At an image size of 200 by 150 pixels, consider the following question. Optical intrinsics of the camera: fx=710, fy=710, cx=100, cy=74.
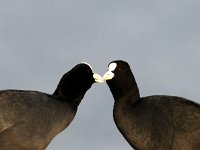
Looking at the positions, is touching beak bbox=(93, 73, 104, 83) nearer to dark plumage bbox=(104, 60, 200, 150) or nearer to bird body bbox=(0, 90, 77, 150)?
dark plumage bbox=(104, 60, 200, 150)

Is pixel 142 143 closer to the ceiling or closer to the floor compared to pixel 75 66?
closer to the floor

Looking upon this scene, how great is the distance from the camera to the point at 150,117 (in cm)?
1292

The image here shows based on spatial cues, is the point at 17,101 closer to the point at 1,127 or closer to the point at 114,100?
the point at 1,127

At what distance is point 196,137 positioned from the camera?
41.3 ft

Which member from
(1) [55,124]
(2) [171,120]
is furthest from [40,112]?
(2) [171,120]

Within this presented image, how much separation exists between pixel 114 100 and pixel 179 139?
1839mm

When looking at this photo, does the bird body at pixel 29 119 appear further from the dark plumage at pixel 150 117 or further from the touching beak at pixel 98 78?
the dark plumage at pixel 150 117

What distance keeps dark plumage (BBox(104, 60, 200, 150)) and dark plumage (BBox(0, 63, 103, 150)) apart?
2.61 ft

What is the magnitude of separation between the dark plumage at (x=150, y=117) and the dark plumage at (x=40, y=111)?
80cm

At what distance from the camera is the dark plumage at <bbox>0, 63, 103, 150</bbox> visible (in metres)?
12.6

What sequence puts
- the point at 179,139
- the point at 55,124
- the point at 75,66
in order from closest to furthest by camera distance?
the point at 179,139 < the point at 55,124 < the point at 75,66

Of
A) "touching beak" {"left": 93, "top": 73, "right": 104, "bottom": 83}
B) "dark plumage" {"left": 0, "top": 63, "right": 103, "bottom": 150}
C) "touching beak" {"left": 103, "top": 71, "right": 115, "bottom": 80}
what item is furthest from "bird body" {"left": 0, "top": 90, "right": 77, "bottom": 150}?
"touching beak" {"left": 103, "top": 71, "right": 115, "bottom": 80}

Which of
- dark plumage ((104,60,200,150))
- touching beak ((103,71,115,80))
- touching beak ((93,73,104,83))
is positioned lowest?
dark plumage ((104,60,200,150))

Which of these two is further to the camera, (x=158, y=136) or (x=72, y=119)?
(x=72, y=119)
